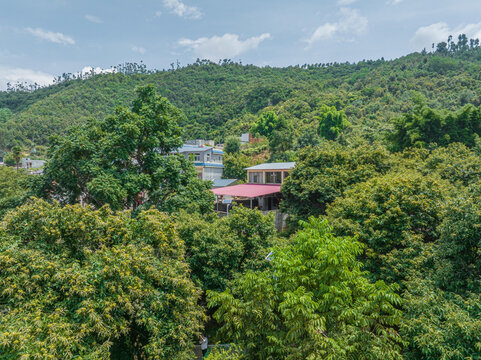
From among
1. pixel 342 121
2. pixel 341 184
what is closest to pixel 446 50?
pixel 342 121

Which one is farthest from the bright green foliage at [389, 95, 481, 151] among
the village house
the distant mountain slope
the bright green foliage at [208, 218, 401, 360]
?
the bright green foliage at [208, 218, 401, 360]

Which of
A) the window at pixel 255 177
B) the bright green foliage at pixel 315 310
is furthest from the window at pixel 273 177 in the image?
the bright green foliage at pixel 315 310

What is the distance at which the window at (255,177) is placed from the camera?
2769 cm

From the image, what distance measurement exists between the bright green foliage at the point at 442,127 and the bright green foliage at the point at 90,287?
2172 centimetres

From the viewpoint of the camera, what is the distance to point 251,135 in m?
60.4

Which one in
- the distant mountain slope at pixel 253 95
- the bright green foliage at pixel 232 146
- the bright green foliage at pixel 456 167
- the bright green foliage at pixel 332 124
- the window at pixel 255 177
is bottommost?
the window at pixel 255 177

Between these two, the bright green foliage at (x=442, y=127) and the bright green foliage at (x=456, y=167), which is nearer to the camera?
the bright green foliage at (x=456, y=167)

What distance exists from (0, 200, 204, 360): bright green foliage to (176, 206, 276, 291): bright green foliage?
2.06 m

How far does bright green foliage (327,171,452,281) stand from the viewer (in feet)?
31.5

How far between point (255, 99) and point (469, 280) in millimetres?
75482

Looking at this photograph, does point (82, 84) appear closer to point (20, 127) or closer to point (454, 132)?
point (20, 127)

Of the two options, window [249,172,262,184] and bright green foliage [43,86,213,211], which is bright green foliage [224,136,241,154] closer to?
window [249,172,262,184]

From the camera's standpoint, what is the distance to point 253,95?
78.7 metres

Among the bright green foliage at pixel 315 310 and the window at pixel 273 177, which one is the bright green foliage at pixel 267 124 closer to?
the window at pixel 273 177
